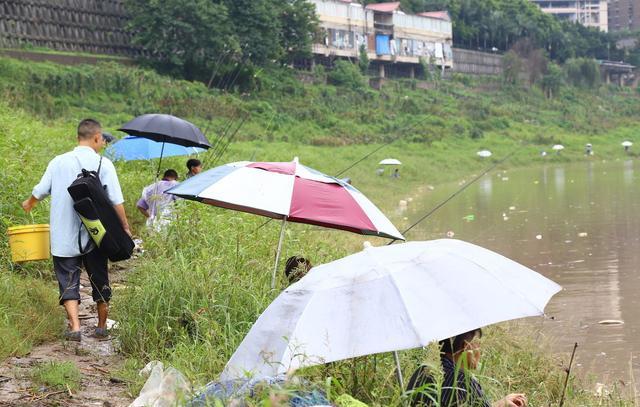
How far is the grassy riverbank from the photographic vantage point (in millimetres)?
6191

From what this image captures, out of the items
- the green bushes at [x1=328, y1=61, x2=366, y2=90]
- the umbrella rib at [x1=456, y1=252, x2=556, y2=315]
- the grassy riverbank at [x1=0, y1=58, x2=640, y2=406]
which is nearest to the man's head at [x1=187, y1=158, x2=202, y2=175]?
the grassy riverbank at [x1=0, y1=58, x2=640, y2=406]

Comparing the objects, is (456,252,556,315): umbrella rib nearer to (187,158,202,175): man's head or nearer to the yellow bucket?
the yellow bucket

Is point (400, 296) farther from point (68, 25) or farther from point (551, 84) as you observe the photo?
point (551, 84)

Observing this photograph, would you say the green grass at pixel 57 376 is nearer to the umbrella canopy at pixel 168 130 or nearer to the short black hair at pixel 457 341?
the short black hair at pixel 457 341

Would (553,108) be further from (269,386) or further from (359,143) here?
(269,386)

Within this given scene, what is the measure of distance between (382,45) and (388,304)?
176 feet

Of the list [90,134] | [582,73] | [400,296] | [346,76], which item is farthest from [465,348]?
[582,73]

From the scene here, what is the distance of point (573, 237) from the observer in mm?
17000

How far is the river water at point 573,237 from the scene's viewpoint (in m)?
9.51

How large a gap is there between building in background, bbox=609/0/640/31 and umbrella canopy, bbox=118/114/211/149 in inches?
4234

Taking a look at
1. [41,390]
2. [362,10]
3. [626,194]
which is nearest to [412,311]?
[41,390]

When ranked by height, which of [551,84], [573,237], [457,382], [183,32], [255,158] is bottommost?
[551,84]

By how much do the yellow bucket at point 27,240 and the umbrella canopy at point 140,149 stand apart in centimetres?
423

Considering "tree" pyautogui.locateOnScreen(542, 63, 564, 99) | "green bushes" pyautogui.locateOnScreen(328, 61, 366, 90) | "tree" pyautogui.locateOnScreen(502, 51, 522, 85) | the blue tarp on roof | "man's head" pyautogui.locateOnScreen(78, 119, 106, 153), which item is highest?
"man's head" pyautogui.locateOnScreen(78, 119, 106, 153)
